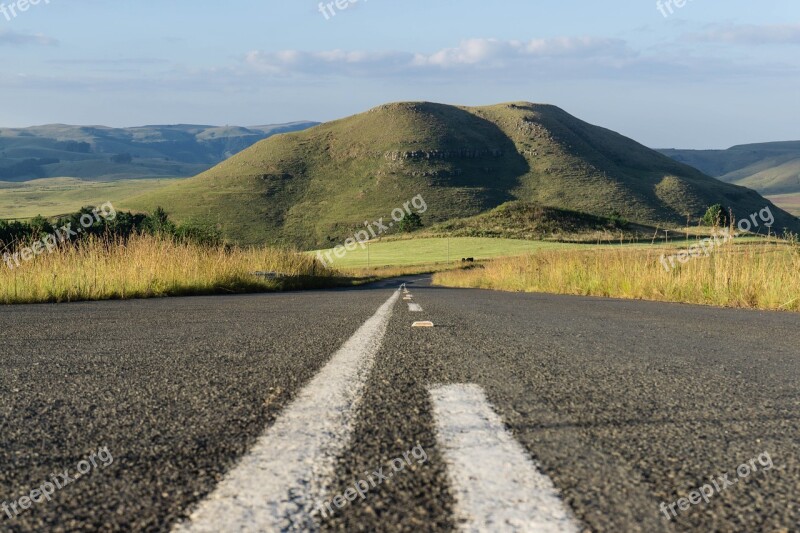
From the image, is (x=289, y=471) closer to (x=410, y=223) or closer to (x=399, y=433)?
(x=399, y=433)

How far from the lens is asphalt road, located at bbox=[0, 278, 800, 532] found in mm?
1667

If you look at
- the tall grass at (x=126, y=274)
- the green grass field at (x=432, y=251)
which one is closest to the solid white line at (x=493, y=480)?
the tall grass at (x=126, y=274)

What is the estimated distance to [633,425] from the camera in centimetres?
255

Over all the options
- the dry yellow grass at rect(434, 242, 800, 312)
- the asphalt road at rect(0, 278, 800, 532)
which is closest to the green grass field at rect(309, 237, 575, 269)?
the dry yellow grass at rect(434, 242, 800, 312)

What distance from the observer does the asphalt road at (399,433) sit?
1667 millimetres

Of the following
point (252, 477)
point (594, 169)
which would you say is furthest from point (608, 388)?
point (594, 169)

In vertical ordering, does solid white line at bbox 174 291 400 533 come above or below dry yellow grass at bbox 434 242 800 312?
above

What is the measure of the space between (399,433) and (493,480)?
0.59 metres

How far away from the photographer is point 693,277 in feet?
37.7

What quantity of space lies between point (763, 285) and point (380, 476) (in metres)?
9.73

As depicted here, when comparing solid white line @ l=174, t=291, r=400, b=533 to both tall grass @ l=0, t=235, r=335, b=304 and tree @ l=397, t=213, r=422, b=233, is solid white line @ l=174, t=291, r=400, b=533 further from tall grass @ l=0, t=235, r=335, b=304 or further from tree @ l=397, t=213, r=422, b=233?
tree @ l=397, t=213, r=422, b=233

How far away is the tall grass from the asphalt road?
6647mm

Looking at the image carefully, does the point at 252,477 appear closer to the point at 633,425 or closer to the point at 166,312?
the point at 633,425

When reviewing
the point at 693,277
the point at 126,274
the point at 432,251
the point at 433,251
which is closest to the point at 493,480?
the point at 693,277
